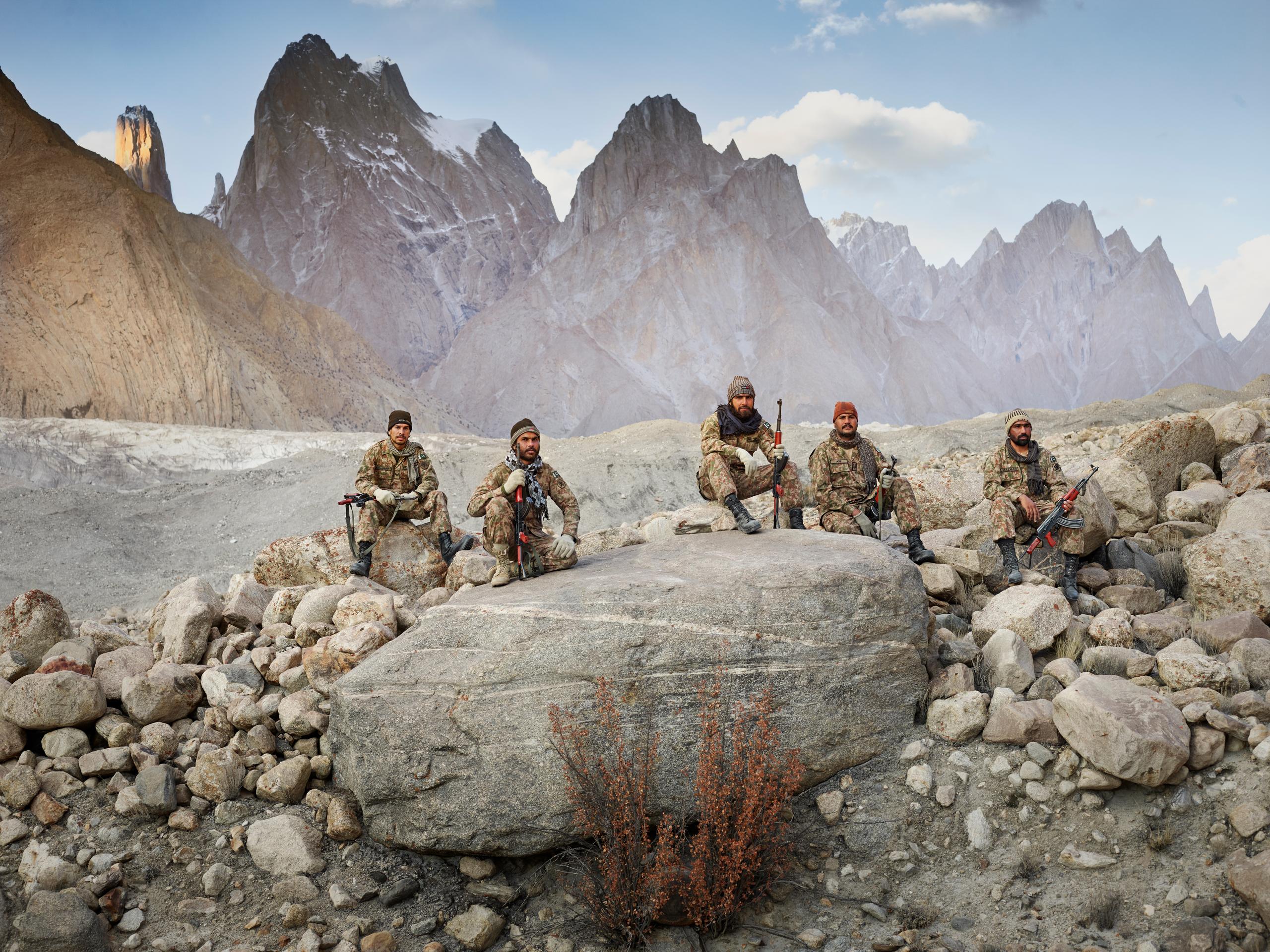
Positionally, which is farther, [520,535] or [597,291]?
[597,291]

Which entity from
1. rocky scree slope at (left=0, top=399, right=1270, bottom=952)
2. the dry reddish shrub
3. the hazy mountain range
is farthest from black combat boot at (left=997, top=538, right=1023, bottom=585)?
the hazy mountain range

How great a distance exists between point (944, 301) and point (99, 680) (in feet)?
299

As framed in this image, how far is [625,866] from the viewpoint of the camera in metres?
5.08

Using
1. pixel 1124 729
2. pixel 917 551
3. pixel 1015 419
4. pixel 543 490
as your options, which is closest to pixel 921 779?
pixel 1124 729

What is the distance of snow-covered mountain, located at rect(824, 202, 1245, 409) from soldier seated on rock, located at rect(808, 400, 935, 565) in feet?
222

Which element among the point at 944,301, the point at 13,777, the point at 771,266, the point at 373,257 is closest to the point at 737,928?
the point at 13,777

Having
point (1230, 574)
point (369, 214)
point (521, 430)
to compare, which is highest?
point (369, 214)

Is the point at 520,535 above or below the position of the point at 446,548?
above

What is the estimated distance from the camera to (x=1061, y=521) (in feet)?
25.4

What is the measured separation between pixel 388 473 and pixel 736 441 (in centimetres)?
354

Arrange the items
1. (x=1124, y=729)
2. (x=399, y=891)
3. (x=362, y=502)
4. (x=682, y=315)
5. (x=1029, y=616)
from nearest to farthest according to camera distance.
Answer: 1. (x=1124, y=729)
2. (x=399, y=891)
3. (x=1029, y=616)
4. (x=362, y=502)
5. (x=682, y=315)

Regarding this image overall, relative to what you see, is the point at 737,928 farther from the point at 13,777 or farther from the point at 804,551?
the point at 13,777

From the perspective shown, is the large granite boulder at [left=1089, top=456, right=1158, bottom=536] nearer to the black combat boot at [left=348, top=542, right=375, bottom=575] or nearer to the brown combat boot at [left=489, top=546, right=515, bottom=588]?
the brown combat boot at [left=489, top=546, right=515, bottom=588]

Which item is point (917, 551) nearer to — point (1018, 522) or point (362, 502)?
point (1018, 522)
